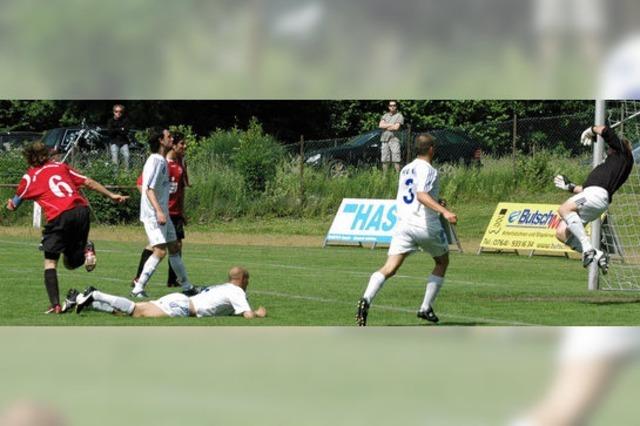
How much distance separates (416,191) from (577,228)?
10.7 ft

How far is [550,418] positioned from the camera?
1.20 metres

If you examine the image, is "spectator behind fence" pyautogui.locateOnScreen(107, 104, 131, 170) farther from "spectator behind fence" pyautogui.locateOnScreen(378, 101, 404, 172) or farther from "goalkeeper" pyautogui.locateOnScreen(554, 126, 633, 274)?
"goalkeeper" pyautogui.locateOnScreen(554, 126, 633, 274)

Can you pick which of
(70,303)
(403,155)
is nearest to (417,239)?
Result: (70,303)

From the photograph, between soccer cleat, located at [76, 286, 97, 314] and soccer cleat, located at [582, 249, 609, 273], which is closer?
soccer cleat, located at [76, 286, 97, 314]

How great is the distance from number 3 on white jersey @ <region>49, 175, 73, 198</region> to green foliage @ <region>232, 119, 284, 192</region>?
19260 millimetres

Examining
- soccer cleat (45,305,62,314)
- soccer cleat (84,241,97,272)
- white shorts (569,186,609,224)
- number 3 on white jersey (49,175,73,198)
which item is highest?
number 3 on white jersey (49,175,73,198)

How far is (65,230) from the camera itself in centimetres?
1027

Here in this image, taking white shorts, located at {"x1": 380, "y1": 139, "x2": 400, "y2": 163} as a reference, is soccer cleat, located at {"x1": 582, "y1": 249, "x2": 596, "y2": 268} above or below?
below

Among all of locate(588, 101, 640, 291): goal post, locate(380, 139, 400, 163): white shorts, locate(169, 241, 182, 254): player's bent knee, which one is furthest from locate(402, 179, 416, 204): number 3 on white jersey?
locate(380, 139, 400, 163): white shorts

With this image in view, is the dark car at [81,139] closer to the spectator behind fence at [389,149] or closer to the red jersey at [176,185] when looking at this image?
the spectator behind fence at [389,149]

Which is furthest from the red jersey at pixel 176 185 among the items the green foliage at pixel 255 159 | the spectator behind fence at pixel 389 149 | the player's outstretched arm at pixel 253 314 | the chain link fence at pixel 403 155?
the green foliage at pixel 255 159

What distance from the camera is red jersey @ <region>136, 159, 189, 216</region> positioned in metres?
13.9
